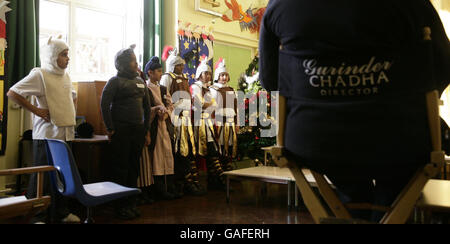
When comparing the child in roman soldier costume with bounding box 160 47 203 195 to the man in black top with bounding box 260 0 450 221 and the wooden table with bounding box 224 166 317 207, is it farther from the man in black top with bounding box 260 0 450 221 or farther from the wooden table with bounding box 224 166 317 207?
the man in black top with bounding box 260 0 450 221

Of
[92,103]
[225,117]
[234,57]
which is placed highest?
[234,57]

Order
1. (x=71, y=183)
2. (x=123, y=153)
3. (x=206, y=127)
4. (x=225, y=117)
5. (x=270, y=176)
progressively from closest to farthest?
(x=71, y=183)
(x=123, y=153)
(x=270, y=176)
(x=206, y=127)
(x=225, y=117)

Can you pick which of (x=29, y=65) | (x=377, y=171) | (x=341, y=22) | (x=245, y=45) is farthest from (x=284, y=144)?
(x=245, y=45)

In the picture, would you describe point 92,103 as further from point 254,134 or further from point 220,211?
point 254,134

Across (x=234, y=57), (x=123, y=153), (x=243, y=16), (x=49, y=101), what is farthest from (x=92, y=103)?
(x=243, y=16)

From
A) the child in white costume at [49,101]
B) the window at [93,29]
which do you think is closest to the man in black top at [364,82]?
the child in white costume at [49,101]

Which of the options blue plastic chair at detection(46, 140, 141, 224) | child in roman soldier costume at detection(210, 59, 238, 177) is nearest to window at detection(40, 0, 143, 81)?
child in roman soldier costume at detection(210, 59, 238, 177)

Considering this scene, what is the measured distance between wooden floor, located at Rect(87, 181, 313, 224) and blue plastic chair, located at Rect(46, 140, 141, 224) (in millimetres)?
840

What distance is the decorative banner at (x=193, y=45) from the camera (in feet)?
18.5

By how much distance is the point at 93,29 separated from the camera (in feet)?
16.0

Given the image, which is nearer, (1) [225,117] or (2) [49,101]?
(2) [49,101]

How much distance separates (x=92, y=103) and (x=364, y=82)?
343 centimetres

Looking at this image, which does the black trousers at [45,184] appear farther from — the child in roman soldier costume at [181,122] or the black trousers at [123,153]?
the child in roman soldier costume at [181,122]
